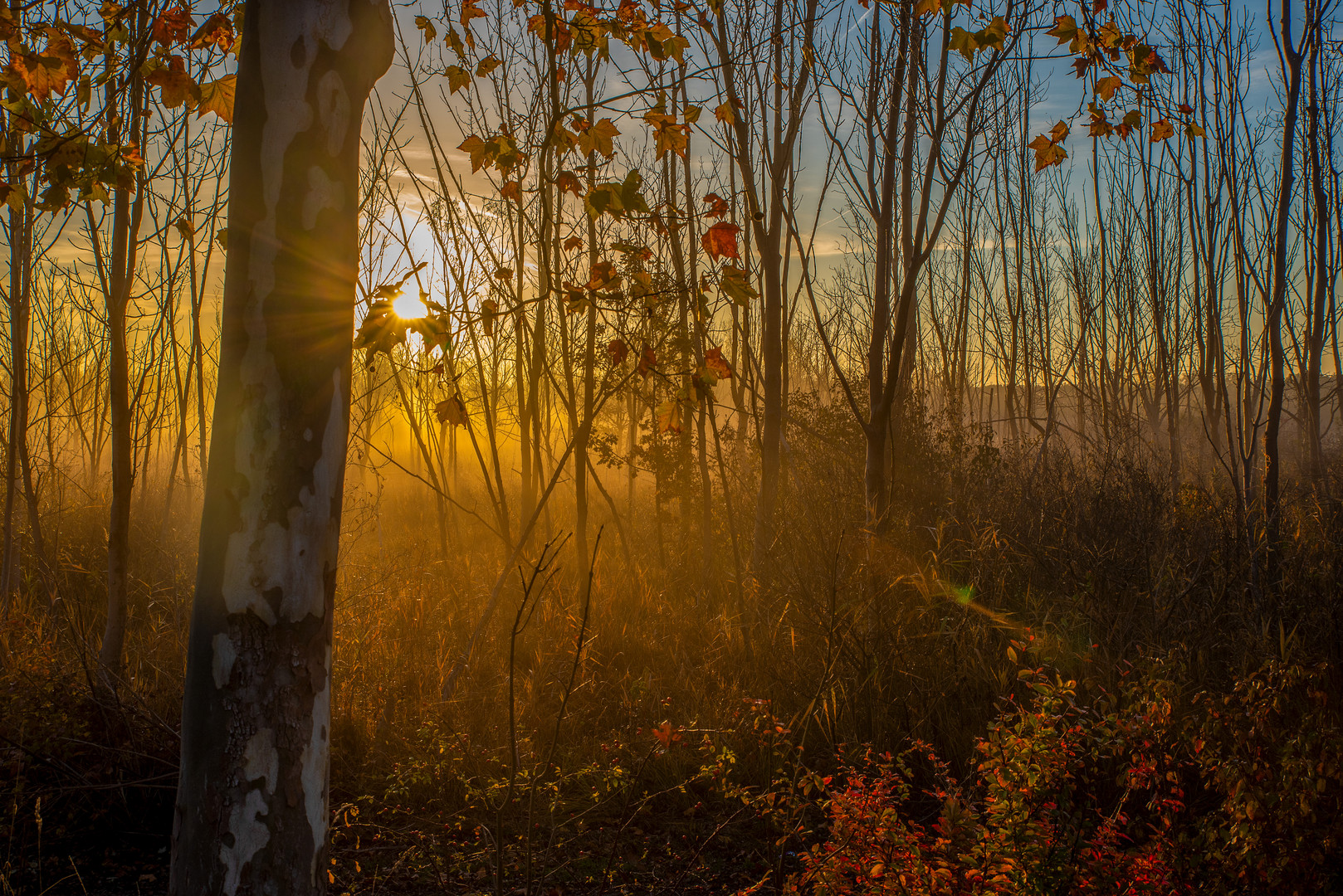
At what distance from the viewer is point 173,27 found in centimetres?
196

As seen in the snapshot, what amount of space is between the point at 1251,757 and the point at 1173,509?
389 cm

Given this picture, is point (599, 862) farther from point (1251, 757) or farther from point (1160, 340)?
point (1160, 340)

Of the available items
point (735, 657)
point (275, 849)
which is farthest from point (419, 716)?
point (275, 849)

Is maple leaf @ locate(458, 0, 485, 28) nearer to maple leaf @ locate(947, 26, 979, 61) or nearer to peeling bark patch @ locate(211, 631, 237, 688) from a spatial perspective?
maple leaf @ locate(947, 26, 979, 61)

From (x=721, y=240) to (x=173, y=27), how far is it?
1.64 m

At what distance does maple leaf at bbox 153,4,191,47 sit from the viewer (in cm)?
189

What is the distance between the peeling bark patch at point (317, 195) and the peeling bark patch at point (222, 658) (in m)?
0.71

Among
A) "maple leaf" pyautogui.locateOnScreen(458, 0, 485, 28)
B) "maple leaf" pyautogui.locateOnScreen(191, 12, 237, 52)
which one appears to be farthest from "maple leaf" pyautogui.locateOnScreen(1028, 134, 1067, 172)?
"maple leaf" pyautogui.locateOnScreen(191, 12, 237, 52)

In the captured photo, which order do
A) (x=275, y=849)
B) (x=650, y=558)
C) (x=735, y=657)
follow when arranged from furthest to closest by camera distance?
(x=650, y=558), (x=735, y=657), (x=275, y=849)

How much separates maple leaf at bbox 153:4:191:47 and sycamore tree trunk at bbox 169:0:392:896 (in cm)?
101

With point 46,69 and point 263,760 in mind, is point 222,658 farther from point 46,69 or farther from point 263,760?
point 46,69

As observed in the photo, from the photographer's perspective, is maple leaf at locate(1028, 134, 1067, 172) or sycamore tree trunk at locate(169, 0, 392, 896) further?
maple leaf at locate(1028, 134, 1067, 172)

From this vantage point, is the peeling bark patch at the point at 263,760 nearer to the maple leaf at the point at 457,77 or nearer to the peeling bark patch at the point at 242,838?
the peeling bark patch at the point at 242,838

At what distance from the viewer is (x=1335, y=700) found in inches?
107
